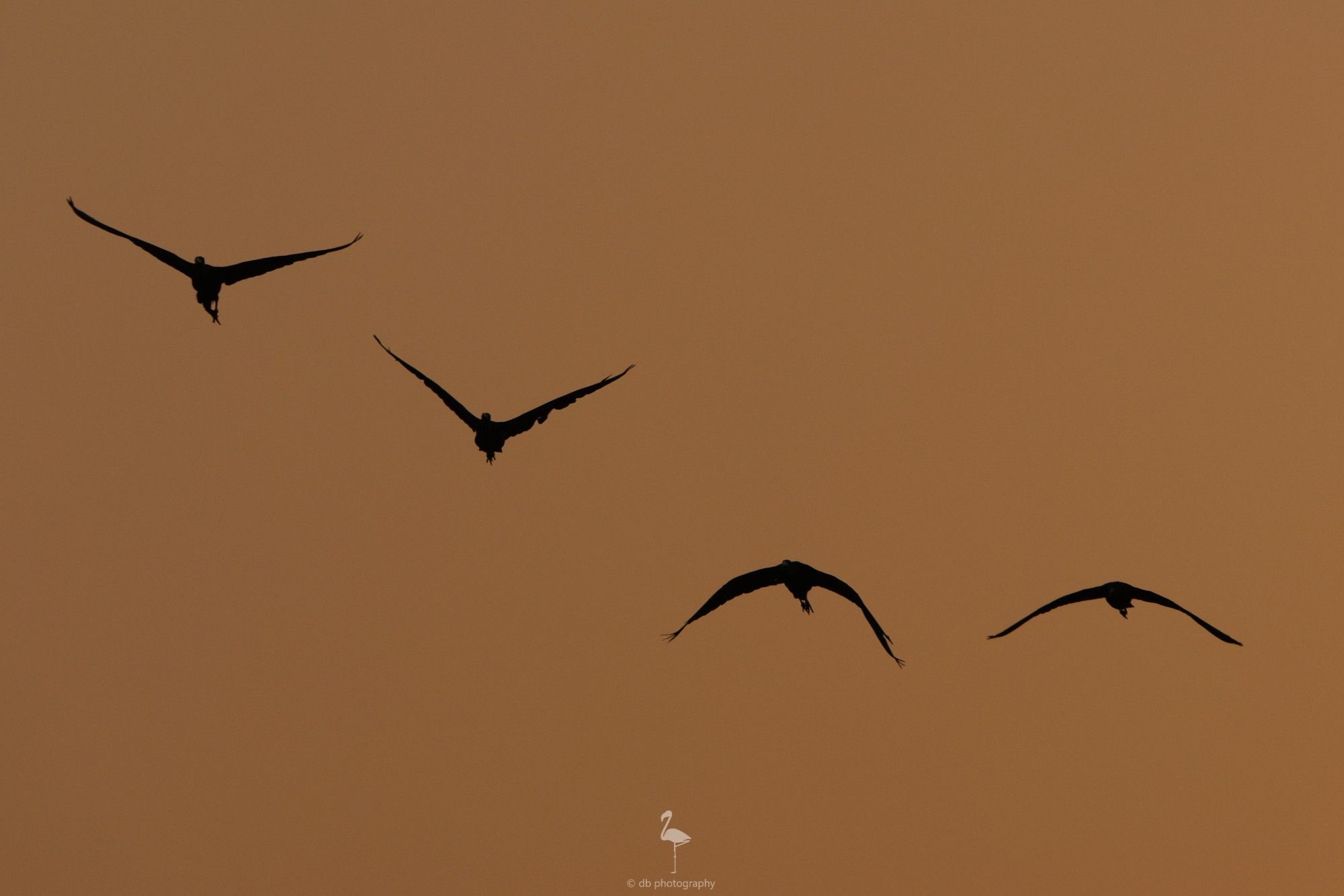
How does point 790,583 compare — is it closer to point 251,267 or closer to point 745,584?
point 745,584

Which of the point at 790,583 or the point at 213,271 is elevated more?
the point at 213,271

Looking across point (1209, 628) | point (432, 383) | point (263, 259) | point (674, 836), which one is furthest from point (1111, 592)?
point (674, 836)

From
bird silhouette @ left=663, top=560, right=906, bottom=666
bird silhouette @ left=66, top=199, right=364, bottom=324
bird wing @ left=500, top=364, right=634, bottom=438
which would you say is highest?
bird silhouette @ left=66, top=199, right=364, bottom=324

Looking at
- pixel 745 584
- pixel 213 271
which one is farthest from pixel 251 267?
pixel 745 584

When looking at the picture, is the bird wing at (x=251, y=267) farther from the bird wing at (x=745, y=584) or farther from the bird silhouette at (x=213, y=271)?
the bird wing at (x=745, y=584)

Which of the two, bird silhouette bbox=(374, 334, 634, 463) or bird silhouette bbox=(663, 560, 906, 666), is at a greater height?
bird silhouette bbox=(374, 334, 634, 463)

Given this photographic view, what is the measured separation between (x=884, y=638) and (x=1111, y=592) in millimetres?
7429

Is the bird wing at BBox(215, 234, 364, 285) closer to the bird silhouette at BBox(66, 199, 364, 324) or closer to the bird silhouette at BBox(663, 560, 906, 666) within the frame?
the bird silhouette at BBox(66, 199, 364, 324)

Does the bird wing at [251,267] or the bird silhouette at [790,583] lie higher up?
the bird wing at [251,267]

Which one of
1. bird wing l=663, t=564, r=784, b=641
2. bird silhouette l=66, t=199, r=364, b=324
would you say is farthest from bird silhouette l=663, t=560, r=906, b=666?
bird silhouette l=66, t=199, r=364, b=324

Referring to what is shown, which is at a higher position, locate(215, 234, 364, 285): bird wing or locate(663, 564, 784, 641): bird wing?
locate(215, 234, 364, 285): bird wing

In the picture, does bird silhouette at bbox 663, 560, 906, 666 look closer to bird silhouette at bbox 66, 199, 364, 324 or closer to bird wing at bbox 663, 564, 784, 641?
bird wing at bbox 663, 564, 784, 641

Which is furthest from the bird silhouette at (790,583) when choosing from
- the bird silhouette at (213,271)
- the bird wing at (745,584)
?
the bird silhouette at (213,271)

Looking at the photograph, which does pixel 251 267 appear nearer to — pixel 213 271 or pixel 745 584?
pixel 213 271
